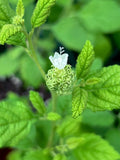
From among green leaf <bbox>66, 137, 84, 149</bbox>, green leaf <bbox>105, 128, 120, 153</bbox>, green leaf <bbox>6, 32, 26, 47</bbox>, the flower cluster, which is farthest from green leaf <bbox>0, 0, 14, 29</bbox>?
green leaf <bbox>105, 128, 120, 153</bbox>

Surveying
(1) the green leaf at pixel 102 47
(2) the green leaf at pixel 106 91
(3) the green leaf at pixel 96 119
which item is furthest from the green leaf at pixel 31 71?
(2) the green leaf at pixel 106 91

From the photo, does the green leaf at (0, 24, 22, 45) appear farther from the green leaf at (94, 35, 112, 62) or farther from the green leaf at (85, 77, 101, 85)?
the green leaf at (94, 35, 112, 62)

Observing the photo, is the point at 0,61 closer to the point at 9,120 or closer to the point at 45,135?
the point at 45,135

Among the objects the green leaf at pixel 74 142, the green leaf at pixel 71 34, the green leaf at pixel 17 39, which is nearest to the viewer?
the green leaf at pixel 17 39

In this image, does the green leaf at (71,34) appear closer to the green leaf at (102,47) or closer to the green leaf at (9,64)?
the green leaf at (102,47)

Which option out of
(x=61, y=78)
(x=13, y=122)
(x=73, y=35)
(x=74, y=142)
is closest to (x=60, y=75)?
(x=61, y=78)

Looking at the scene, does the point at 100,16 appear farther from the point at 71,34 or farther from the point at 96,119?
the point at 96,119
